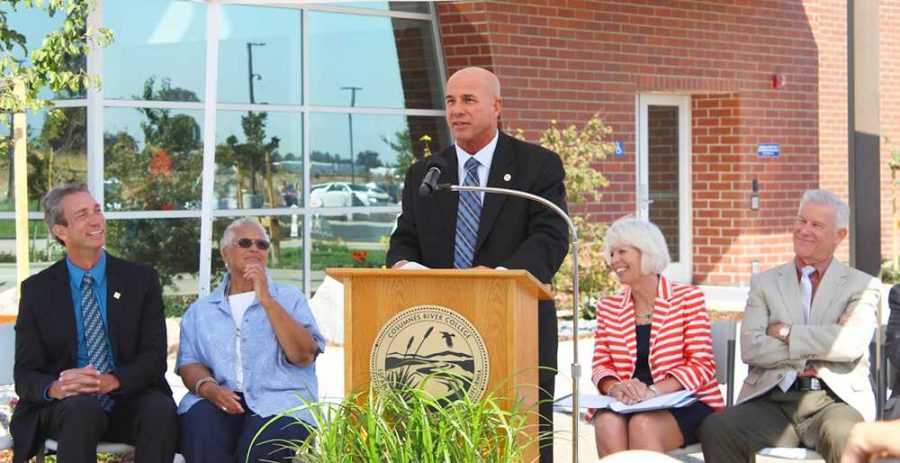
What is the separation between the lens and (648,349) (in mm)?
5496

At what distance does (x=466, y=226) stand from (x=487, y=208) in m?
0.11

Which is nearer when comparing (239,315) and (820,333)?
(820,333)

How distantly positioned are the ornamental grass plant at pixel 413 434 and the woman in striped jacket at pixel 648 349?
1534 mm

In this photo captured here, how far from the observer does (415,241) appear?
201 inches

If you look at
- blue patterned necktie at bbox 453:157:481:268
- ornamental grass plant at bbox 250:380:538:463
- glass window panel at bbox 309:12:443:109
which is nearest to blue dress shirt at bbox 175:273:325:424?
→ blue patterned necktie at bbox 453:157:481:268

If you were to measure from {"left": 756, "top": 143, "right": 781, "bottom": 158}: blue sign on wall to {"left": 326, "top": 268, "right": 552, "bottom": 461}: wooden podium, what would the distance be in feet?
35.6

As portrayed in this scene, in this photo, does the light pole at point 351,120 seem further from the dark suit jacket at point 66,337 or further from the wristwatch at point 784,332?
the wristwatch at point 784,332

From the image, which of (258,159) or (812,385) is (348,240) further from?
(812,385)

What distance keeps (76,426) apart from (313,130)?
6.90 metres

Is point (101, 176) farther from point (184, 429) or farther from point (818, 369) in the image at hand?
point (818, 369)

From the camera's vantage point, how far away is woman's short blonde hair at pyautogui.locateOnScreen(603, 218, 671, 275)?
5.53 metres

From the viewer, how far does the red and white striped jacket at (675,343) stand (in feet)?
17.8

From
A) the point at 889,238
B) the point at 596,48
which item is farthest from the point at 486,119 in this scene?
the point at 889,238

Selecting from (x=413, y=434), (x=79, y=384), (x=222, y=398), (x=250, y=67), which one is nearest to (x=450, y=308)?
(x=413, y=434)
